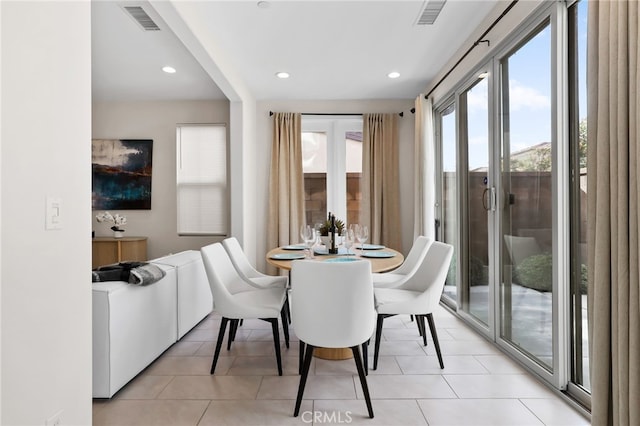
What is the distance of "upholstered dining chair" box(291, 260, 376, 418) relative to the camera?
5.92 ft

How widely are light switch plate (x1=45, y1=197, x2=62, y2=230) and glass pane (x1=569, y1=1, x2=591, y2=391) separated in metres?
2.49

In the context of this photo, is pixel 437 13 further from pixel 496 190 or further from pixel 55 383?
pixel 55 383

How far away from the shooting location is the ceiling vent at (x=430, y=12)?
8.55 ft

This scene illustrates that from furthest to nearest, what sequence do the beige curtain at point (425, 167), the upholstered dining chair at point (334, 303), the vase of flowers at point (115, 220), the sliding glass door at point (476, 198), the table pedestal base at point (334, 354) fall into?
the vase of flowers at point (115, 220), the beige curtain at point (425, 167), the sliding glass door at point (476, 198), the table pedestal base at point (334, 354), the upholstered dining chair at point (334, 303)

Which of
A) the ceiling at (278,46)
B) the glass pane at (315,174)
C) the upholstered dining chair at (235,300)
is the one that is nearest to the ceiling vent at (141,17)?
the ceiling at (278,46)

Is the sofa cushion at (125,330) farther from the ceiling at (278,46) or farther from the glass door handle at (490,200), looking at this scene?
the glass door handle at (490,200)

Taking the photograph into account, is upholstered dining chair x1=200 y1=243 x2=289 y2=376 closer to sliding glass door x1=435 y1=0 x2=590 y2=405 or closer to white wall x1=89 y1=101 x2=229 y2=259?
sliding glass door x1=435 y1=0 x2=590 y2=405

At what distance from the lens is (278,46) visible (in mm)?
3287

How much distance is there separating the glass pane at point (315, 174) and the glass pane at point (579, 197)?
336 centimetres

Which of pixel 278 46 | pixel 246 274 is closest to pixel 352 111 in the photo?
pixel 278 46

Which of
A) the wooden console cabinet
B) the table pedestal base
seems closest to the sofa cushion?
the table pedestal base

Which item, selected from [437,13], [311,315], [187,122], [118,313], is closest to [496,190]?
[437,13]

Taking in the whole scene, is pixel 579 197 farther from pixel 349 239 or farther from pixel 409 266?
pixel 349 239

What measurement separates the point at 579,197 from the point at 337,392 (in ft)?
5.84
